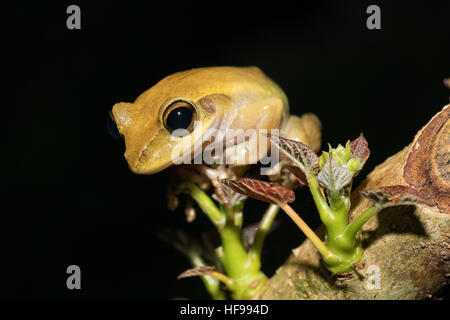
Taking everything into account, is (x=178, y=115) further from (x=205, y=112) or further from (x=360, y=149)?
(x=360, y=149)

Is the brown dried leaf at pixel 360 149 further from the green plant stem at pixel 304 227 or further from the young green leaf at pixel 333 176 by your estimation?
the green plant stem at pixel 304 227

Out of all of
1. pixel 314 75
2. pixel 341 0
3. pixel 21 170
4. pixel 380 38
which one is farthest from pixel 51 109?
pixel 380 38

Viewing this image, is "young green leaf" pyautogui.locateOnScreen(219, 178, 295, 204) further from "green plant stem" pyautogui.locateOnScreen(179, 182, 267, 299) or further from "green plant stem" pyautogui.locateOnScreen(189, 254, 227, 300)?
"green plant stem" pyautogui.locateOnScreen(189, 254, 227, 300)

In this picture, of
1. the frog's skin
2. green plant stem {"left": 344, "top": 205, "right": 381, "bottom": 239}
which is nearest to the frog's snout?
the frog's skin

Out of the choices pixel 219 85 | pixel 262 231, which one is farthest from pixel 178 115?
pixel 262 231

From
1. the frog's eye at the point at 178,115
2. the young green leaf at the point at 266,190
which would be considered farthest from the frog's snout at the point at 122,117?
the young green leaf at the point at 266,190

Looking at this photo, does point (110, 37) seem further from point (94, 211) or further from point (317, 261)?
point (317, 261)
